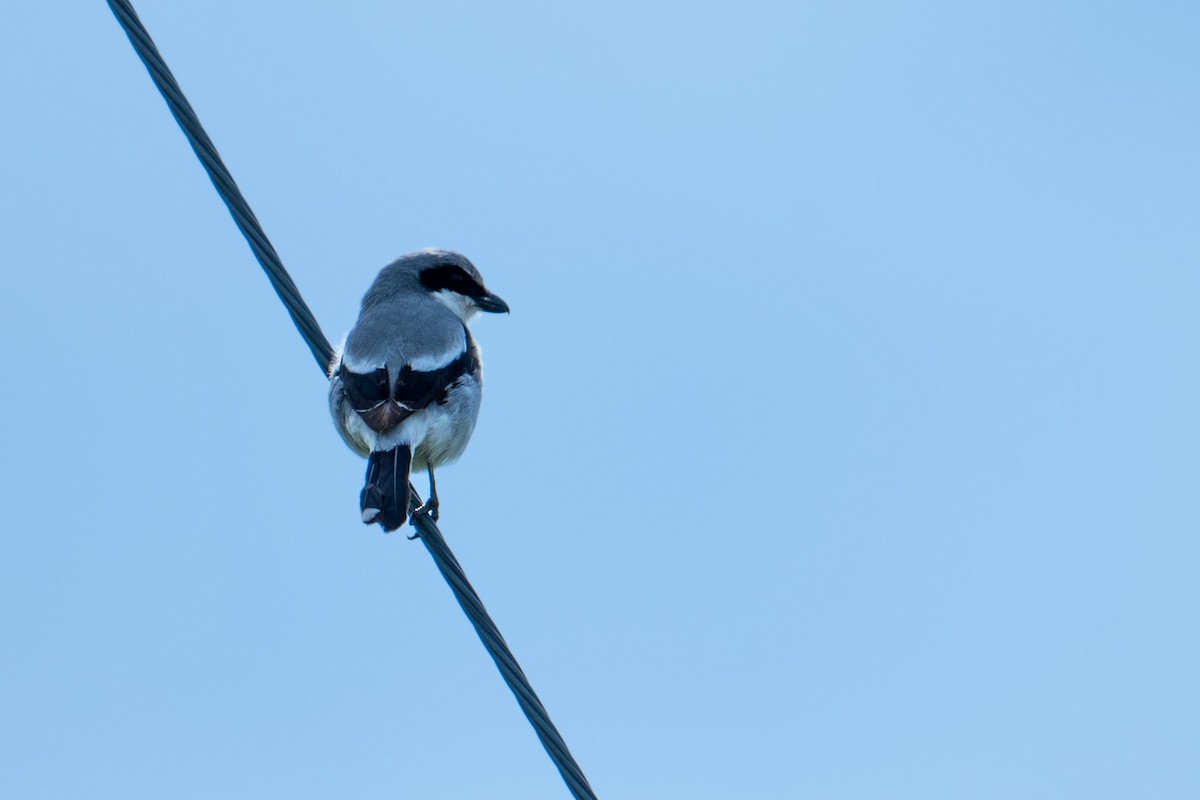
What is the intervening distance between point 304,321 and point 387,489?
3.90 ft

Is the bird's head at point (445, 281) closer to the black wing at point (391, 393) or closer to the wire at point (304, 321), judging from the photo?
the black wing at point (391, 393)

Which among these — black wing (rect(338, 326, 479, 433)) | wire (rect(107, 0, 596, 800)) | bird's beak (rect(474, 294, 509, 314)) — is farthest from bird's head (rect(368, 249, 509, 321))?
wire (rect(107, 0, 596, 800))

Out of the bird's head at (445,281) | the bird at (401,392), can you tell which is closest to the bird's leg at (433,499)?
the bird at (401,392)

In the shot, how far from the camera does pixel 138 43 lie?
4078 mm

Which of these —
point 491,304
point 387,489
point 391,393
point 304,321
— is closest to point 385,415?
point 391,393

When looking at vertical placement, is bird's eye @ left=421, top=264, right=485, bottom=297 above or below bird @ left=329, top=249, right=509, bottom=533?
above

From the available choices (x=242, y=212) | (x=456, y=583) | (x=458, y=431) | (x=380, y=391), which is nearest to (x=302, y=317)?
(x=242, y=212)

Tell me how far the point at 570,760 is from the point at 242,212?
1873 mm

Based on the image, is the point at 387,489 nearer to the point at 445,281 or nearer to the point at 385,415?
the point at 385,415

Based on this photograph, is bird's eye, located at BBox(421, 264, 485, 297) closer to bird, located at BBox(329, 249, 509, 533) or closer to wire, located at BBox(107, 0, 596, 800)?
bird, located at BBox(329, 249, 509, 533)

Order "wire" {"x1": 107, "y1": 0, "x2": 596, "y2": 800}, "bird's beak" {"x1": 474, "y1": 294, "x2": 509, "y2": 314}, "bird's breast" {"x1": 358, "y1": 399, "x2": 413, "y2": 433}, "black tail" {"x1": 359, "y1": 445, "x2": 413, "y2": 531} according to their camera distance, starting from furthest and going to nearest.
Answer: "bird's beak" {"x1": 474, "y1": 294, "x2": 509, "y2": 314} < "bird's breast" {"x1": 358, "y1": 399, "x2": 413, "y2": 433} < "black tail" {"x1": 359, "y1": 445, "x2": 413, "y2": 531} < "wire" {"x1": 107, "y1": 0, "x2": 596, "y2": 800}

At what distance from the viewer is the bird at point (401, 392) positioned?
573cm

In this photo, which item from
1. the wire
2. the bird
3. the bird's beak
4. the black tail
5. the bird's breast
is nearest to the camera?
the wire

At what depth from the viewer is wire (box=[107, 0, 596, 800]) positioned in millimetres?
3557
